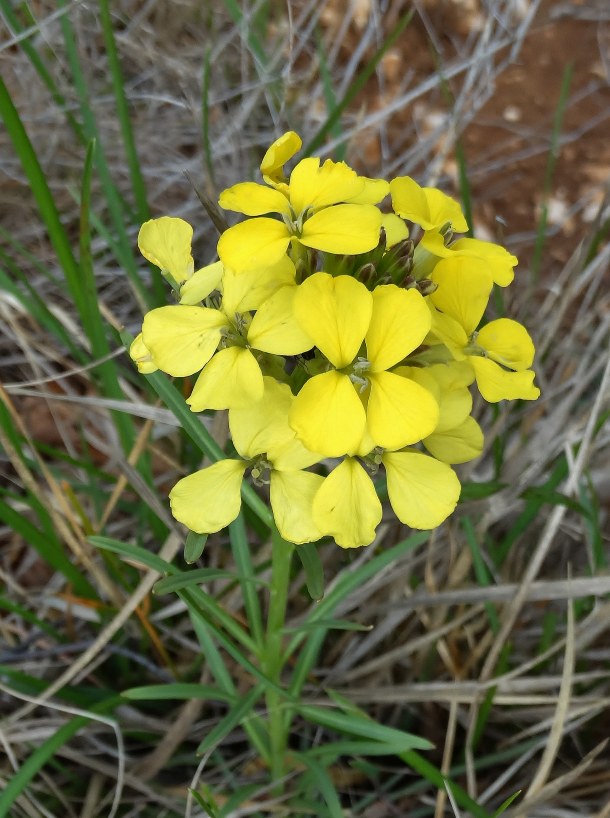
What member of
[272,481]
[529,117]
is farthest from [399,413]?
[529,117]

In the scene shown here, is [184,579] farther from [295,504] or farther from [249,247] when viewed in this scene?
[249,247]

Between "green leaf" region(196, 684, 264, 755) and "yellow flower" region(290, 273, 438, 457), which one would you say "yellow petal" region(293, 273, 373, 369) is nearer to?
"yellow flower" region(290, 273, 438, 457)

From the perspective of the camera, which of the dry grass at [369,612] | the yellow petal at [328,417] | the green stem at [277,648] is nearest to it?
the yellow petal at [328,417]

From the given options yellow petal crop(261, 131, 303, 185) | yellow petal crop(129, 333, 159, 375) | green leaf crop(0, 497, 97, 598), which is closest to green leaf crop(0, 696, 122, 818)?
green leaf crop(0, 497, 97, 598)

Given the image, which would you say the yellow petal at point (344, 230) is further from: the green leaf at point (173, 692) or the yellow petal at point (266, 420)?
the green leaf at point (173, 692)

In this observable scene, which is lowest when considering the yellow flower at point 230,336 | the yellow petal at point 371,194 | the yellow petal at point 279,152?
the yellow flower at point 230,336

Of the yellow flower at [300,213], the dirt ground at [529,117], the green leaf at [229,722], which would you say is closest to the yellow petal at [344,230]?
the yellow flower at [300,213]
